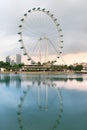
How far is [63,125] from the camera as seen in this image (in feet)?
48.0

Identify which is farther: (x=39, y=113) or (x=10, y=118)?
(x=39, y=113)

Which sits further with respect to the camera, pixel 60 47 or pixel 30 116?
pixel 60 47

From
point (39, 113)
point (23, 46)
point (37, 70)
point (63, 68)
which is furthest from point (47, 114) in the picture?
point (63, 68)

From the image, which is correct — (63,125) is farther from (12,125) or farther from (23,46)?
(23,46)

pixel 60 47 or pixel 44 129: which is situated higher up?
pixel 60 47

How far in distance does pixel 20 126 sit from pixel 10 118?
2.11 meters

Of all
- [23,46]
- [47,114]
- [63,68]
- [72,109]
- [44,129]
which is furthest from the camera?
[63,68]

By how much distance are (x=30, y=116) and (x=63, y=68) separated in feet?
422

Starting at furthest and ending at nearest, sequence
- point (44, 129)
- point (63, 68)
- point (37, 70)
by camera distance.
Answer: point (63, 68) → point (37, 70) → point (44, 129)

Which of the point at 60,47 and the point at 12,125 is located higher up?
the point at 60,47

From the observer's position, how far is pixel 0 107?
20406mm

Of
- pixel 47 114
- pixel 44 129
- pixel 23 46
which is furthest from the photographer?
pixel 23 46

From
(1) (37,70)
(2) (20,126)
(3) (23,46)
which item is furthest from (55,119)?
(1) (37,70)

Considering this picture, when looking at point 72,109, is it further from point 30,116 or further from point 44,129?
point 44,129
